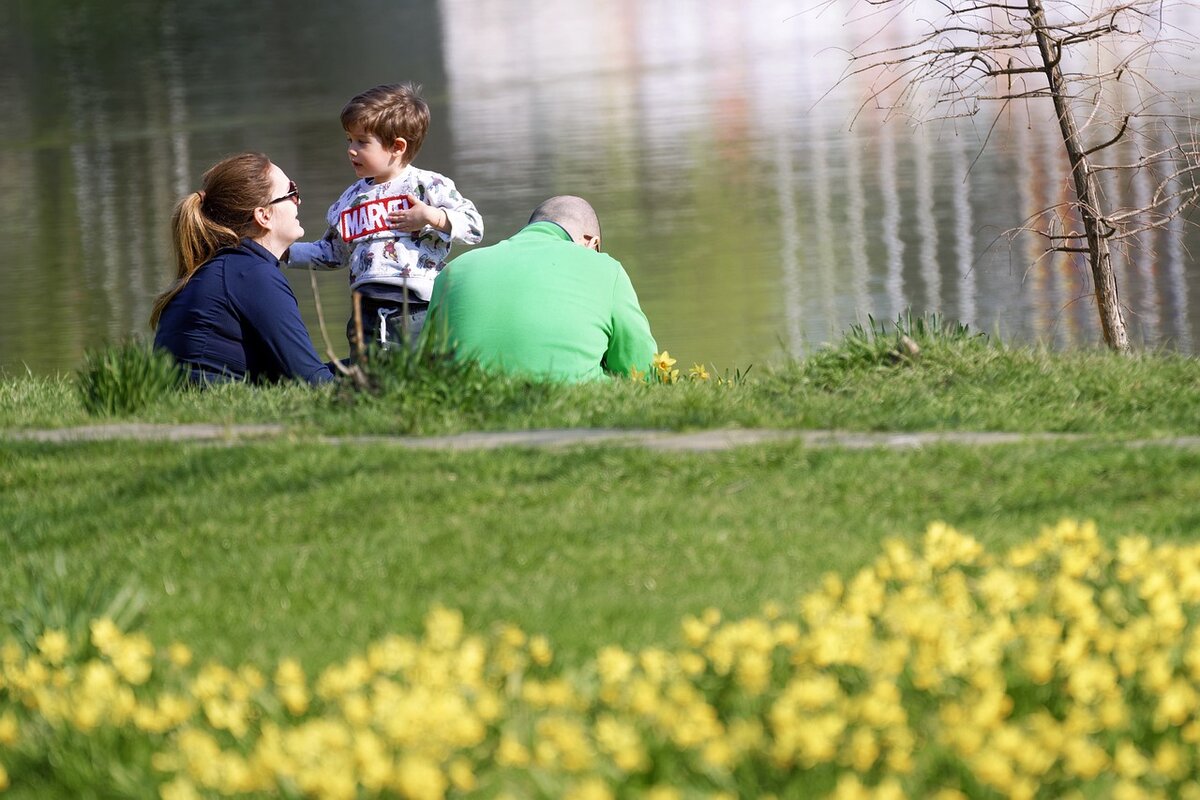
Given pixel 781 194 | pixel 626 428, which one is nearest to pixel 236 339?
pixel 626 428

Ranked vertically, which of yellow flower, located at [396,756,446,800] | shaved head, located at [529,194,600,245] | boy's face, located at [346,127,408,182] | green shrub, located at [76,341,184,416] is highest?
boy's face, located at [346,127,408,182]

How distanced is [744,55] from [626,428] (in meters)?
44.6

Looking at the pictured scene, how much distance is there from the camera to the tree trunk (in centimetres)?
764

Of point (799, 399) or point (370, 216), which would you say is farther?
point (370, 216)

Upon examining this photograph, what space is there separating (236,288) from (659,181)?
15.7 meters

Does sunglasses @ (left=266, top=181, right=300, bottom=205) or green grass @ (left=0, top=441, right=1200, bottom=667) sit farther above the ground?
sunglasses @ (left=266, top=181, right=300, bottom=205)

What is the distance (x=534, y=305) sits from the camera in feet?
20.4

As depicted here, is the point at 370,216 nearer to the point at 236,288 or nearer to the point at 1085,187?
the point at 236,288

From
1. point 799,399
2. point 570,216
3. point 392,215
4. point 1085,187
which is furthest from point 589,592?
point 1085,187

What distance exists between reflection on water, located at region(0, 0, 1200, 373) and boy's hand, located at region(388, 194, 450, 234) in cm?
169

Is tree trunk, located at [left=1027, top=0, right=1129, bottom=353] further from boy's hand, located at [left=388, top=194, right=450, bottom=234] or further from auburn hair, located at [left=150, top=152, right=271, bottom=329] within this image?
auburn hair, located at [left=150, top=152, right=271, bottom=329]

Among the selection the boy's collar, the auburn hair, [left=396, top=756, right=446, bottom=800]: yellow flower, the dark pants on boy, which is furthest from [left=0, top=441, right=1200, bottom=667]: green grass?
the boy's collar

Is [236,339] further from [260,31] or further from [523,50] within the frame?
[260,31]

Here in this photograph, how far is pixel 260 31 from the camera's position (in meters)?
69.1
